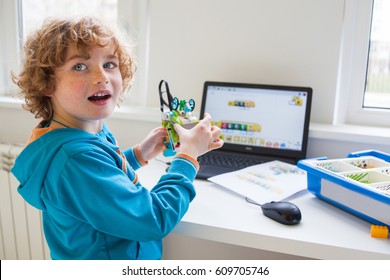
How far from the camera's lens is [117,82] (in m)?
0.88

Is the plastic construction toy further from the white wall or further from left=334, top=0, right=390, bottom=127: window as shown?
left=334, top=0, right=390, bottom=127: window

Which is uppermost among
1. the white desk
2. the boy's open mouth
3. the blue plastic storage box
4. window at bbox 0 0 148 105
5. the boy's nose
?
window at bbox 0 0 148 105

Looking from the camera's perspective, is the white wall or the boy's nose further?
the white wall

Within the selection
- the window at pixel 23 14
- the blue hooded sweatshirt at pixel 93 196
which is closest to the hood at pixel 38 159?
the blue hooded sweatshirt at pixel 93 196

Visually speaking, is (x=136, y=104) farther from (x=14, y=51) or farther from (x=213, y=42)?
(x=14, y=51)

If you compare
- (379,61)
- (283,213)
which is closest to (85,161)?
(283,213)

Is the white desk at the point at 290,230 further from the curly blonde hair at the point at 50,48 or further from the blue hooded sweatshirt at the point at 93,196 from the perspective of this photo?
the curly blonde hair at the point at 50,48

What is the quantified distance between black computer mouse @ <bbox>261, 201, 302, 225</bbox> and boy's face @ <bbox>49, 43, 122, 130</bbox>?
1.43 ft

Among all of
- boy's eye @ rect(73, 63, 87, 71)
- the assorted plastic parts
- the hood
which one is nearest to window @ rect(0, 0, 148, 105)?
boy's eye @ rect(73, 63, 87, 71)

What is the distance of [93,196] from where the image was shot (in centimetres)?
72

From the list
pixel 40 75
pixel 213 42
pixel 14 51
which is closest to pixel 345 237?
pixel 40 75

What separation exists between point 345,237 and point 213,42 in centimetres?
89

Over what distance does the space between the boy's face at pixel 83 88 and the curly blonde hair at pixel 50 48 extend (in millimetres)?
15

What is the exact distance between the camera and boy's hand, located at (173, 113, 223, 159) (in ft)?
2.89
